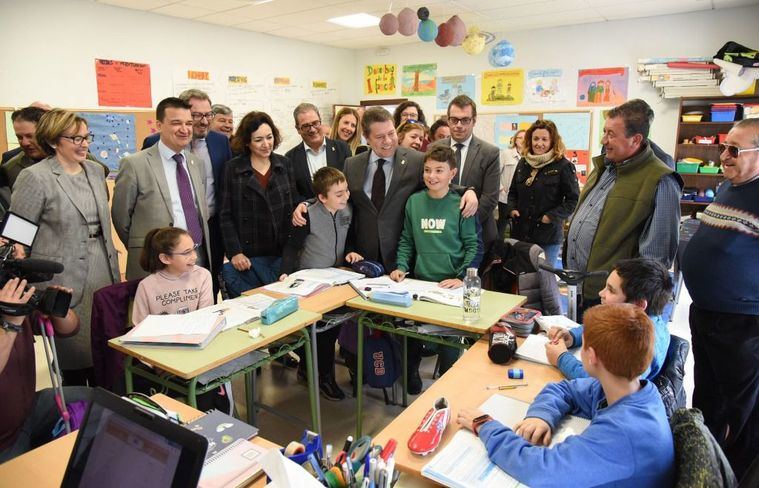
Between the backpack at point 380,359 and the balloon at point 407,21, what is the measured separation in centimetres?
327

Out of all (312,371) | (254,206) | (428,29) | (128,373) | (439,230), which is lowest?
(312,371)

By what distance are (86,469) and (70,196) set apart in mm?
1758

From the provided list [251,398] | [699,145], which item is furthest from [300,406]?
[699,145]

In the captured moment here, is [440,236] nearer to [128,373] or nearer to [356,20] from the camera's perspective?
[128,373]

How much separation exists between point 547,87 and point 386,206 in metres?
4.56

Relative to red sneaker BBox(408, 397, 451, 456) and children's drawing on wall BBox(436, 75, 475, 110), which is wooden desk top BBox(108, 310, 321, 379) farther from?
children's drawing on wall BBox(436, 75, 475, 110)

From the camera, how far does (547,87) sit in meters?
6.47

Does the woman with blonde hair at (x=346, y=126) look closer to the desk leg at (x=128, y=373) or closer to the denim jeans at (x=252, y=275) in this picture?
the denim jeans at (x=252, y=275)

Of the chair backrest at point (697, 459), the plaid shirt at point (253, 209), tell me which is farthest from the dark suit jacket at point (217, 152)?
the chair backrest at point (697, 459)

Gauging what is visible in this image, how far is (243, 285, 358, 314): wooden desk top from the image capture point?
2.39 m

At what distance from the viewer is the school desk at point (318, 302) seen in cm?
234

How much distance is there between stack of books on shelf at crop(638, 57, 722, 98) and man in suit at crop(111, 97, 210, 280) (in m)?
5.27

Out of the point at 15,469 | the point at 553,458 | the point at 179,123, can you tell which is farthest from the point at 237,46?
the point at 553,458

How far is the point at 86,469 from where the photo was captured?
0.93m
